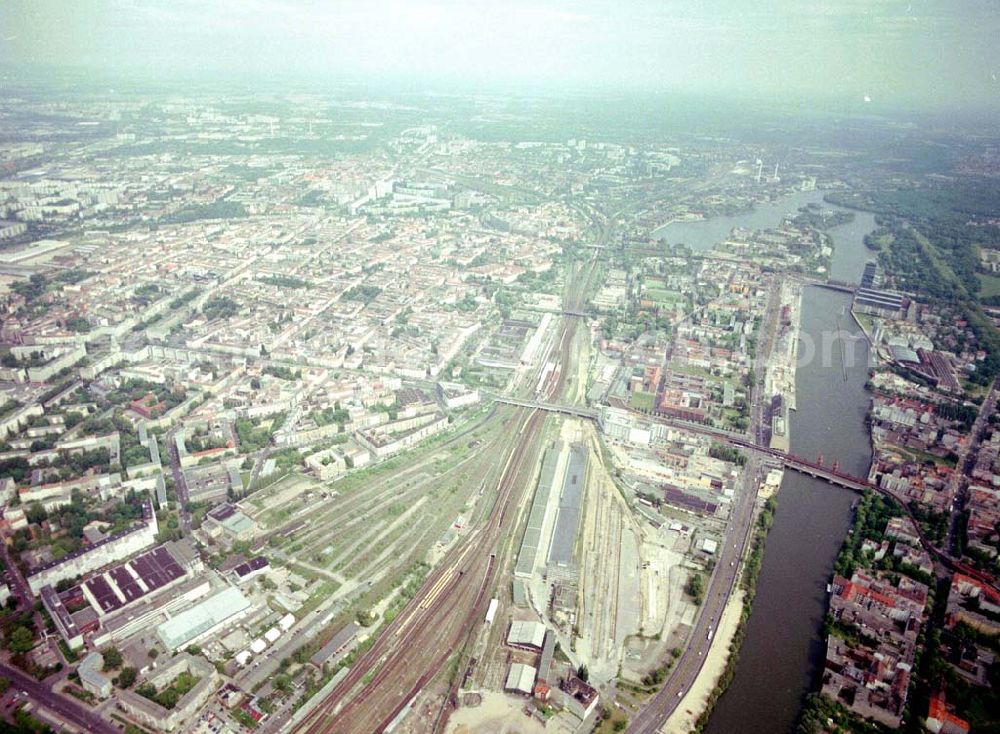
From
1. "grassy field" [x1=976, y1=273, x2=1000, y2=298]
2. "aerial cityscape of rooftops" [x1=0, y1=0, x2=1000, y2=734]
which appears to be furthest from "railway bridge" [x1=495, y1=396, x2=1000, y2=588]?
"grassy field" [x1=976, y1=273, x2=1000, y2=298]

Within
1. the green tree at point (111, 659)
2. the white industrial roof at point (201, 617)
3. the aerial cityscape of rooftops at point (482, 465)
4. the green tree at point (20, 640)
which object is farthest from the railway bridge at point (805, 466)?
the green tree at point (20, 640)

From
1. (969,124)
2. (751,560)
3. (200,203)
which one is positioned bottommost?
(751,560)

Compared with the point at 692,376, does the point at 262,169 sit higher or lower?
higher

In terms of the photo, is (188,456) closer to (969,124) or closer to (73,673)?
(73,673)

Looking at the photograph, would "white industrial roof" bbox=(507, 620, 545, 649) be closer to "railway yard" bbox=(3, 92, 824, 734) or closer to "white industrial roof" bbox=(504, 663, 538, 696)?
"railway yard" bbox=(3, 92, 824, 734)

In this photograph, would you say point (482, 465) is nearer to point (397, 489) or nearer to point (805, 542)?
point (397, 489)

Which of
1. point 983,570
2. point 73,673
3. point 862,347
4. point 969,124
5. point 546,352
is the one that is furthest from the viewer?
point 969,124

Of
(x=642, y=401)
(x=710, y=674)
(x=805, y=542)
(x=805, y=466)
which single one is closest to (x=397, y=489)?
(x=710, y=674)

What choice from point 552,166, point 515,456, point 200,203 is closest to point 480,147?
point 552,166
